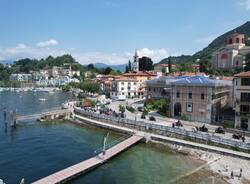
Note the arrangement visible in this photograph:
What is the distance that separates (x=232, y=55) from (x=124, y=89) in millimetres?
45498

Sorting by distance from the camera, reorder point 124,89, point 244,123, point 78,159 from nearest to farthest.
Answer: point 78,159 → point 244,123 → point 124,89

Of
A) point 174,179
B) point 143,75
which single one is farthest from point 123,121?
point 143,75

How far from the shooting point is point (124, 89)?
98.0 m

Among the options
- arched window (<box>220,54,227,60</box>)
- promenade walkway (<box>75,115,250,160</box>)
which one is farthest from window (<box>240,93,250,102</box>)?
arched window (<box>220,54,227,60</box>)

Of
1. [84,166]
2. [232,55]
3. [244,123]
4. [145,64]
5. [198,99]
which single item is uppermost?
[232,55]

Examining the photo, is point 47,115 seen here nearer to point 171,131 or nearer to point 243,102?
point 171,131

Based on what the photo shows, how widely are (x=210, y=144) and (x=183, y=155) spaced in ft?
14.4

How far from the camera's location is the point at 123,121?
51375 millimetres

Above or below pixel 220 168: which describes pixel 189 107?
above

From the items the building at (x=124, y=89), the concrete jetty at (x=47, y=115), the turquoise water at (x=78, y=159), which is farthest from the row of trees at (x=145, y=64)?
the turquoise water at (x=78, y=159)

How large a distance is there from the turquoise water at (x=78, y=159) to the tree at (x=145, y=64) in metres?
101

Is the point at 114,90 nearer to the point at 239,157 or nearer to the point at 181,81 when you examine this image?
the point at 181,81

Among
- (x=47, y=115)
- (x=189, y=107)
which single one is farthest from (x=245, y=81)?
(x=47, y=115)

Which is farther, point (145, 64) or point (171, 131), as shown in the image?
point (145, 64)
